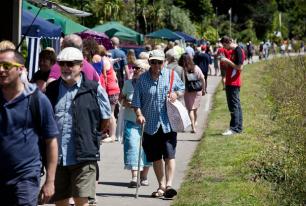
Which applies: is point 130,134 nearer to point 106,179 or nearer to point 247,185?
point 106,179

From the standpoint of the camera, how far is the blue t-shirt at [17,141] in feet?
19.0

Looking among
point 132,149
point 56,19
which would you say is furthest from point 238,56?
point 132,149

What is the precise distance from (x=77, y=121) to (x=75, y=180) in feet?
1.81

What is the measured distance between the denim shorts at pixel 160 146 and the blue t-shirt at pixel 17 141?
406cm

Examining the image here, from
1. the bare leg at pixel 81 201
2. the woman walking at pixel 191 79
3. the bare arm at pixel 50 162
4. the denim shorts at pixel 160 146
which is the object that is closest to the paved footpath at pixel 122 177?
the denim shorts at pixel 160 146

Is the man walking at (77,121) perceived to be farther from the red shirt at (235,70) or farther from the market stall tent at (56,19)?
the market stall tent at (56,19)

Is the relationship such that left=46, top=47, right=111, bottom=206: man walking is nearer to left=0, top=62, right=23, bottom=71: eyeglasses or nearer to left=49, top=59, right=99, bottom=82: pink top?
left=49, top=59, right=99, bottom=82: pink top

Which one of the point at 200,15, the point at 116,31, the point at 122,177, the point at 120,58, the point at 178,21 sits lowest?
the point at 122,177

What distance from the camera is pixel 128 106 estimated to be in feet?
37.7

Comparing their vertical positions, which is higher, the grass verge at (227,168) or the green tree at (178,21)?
the green tree at (178,21)

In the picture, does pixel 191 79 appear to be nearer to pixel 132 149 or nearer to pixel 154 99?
pixel 132 149

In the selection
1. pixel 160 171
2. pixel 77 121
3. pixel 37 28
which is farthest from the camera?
pixel 37 28

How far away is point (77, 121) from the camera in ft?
23.8

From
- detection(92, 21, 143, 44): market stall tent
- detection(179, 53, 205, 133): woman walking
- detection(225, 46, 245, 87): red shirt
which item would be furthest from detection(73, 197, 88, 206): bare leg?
detection(92, 21, 143, 44): market stall tent
